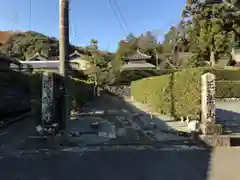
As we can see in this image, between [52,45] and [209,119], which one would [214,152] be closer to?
[209,119]

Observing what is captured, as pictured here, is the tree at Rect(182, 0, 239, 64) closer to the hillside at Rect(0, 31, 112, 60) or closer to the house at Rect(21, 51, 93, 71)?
the house at Rect(21, 51, 93, 71)

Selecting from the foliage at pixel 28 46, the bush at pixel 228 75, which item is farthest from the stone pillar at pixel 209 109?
the foliage at pixel 28 46

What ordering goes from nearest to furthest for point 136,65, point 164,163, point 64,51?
point 164,163 → point 64,51 → point 136,65

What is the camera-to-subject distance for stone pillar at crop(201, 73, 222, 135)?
7.86 meters

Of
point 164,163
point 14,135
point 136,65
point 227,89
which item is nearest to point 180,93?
point 14,135

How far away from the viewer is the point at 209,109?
26.5 ft

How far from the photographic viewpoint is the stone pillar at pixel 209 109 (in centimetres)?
786

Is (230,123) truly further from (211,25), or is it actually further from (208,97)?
(211,25)

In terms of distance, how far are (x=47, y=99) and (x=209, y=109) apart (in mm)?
4154

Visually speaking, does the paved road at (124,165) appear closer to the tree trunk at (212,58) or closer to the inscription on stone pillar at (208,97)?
the inscription on stone pillar at (208,97)

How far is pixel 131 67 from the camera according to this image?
1690 inches

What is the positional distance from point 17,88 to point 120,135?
5.41 metres

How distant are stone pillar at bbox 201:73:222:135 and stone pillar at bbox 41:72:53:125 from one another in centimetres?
392

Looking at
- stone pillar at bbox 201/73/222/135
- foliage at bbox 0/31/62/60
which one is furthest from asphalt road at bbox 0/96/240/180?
foliage at bbox 0/31/62/60
